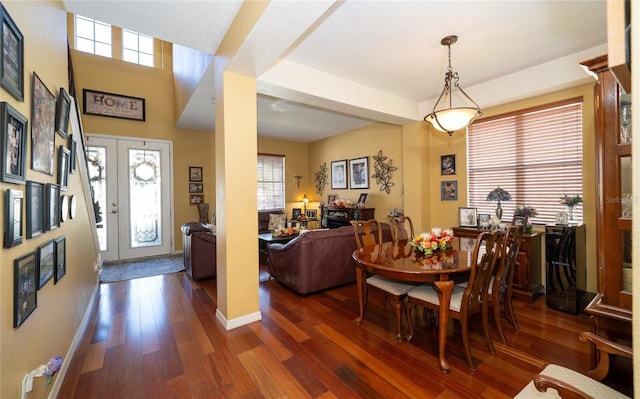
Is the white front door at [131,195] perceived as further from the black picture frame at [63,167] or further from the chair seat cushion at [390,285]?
the chair seat cushion at [390,285]

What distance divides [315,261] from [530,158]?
324 cm

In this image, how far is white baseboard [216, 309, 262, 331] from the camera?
2650mm

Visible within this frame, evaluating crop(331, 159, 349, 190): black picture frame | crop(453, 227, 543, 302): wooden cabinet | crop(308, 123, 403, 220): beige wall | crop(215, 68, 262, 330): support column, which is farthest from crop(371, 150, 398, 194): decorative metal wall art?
crop(215, 68, 262, 330): support column

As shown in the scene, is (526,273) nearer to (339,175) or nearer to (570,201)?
(570,201)

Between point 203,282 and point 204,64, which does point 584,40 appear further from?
point 203,282

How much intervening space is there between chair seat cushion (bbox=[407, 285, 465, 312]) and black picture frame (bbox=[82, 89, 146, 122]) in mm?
6124

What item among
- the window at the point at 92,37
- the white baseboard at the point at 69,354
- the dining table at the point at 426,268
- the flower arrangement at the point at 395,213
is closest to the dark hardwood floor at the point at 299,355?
the white baseboard at the point at 69,354

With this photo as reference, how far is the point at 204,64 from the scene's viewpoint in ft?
10.8

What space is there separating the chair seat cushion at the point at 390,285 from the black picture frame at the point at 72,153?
2977 mm

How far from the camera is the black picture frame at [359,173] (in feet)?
20.3

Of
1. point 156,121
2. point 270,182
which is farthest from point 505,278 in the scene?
point 156,121

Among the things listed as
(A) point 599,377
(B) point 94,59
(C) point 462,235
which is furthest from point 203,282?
(B) point 94,59

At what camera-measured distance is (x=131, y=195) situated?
5.57 m

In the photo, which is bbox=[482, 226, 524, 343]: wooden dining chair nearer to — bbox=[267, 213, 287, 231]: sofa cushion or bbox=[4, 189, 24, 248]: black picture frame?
bbox=[4, 189, 24, 248]: black picture frame
